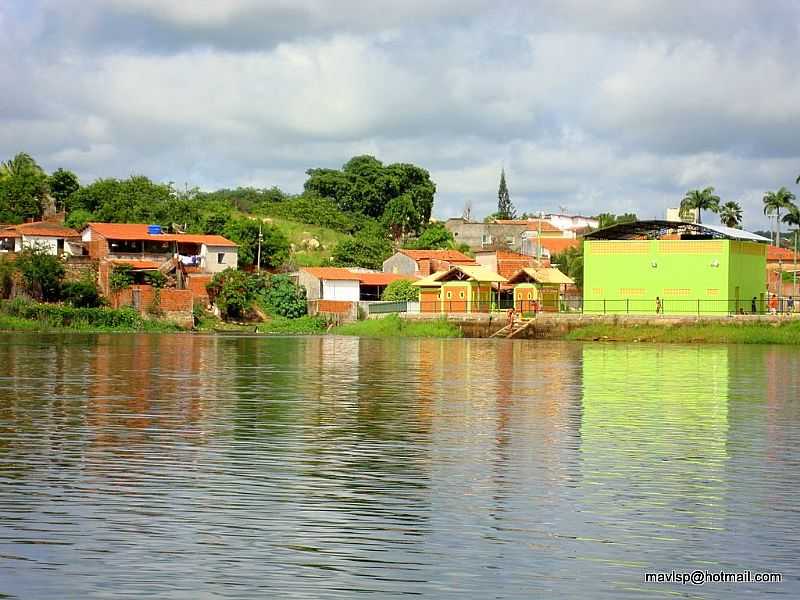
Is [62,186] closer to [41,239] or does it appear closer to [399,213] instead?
[41,239]

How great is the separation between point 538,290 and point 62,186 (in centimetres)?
4600

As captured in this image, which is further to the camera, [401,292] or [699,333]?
[401,292]

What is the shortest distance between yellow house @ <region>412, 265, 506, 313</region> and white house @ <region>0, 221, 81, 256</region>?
25.7 meters

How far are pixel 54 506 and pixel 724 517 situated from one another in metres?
7.79

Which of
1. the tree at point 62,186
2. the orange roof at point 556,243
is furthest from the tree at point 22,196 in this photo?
the orange roof at point 556,243

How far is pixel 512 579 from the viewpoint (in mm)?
10977

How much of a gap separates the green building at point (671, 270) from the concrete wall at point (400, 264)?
79.0 feet

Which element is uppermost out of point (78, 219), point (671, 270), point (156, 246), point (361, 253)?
point (78, 219)

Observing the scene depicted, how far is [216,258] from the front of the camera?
8606 cm

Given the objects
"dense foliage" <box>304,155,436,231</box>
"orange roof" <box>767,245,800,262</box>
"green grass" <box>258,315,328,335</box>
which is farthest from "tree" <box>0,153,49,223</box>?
"orange roof" <box>767,245,800,262</box>

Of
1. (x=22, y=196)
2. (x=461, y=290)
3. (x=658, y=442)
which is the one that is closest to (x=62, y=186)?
(x=22, y=196)

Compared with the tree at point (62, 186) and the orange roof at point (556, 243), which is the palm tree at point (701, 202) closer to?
the orange roof at point (556, 243)

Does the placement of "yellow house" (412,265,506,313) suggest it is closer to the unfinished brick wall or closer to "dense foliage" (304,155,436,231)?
the unfinished brick wall

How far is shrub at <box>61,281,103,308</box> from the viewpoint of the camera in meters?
77.6
